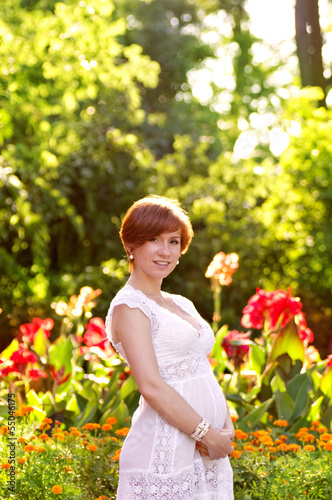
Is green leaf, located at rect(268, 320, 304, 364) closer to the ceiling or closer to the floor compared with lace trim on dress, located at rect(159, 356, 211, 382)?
closer to the floor

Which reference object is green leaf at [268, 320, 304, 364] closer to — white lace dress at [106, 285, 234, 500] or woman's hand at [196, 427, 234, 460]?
white lace dress at [106, 285, 234, 500]

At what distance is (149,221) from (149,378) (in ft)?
1.81

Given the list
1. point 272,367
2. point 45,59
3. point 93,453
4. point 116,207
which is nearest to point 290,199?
point 116,207

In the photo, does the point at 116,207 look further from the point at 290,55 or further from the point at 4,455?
the point at 290,55

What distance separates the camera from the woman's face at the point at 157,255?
2.49m

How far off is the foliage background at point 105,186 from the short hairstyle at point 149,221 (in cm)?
440

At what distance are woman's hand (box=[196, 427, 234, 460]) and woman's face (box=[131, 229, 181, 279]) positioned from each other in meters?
0.58

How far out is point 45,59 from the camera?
310 inches

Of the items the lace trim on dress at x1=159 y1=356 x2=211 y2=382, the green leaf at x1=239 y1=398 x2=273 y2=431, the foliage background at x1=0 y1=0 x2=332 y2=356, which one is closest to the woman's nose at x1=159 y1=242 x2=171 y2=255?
the lace trim on dress at x1=159 y1=356 x2=211 y2=382

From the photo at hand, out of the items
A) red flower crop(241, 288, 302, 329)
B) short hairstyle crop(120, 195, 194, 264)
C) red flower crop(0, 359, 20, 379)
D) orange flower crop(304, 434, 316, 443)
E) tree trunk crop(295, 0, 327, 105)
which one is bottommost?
orange flower crop(304, 434, 316, 443)

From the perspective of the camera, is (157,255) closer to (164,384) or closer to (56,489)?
(164,384)

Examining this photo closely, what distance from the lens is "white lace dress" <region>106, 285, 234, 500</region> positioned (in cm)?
240

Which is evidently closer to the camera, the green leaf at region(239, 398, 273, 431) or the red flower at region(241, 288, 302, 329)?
the green leaf at region(239, 398, 273, 431)

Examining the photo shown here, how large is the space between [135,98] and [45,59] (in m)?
5.63
